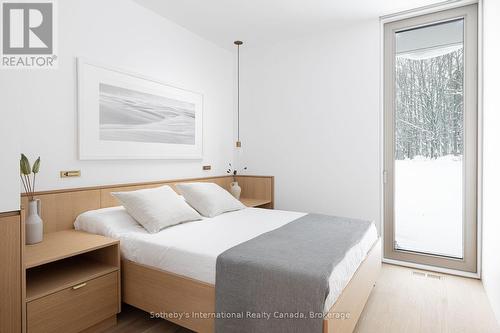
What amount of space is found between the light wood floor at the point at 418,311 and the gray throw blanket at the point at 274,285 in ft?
1.99

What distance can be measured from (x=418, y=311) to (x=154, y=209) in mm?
2201

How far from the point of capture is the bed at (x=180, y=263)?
1.75 metres

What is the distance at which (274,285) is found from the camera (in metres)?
1.53

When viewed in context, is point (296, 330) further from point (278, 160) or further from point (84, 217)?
point (278, 160)

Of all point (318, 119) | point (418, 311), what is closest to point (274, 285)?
point (418, 311)

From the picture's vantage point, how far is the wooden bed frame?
1.72 m

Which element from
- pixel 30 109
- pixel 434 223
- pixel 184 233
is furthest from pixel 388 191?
pixel 30 109

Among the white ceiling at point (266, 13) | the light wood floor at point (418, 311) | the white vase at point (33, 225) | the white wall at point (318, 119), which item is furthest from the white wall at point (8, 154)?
the white wall at point (318, 119)

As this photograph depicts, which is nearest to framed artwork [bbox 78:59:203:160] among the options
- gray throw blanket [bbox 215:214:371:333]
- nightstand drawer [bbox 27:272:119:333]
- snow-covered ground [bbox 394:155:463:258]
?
nightstand drawer [bbox 27:272:119:333]

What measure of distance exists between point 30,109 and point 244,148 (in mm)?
2624

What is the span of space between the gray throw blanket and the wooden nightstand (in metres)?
0.81

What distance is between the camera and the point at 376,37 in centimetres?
331

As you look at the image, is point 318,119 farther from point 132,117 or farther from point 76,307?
point 76,307

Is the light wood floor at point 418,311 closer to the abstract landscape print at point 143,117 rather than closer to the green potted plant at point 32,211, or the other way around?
the green potted plant at point 32,211
